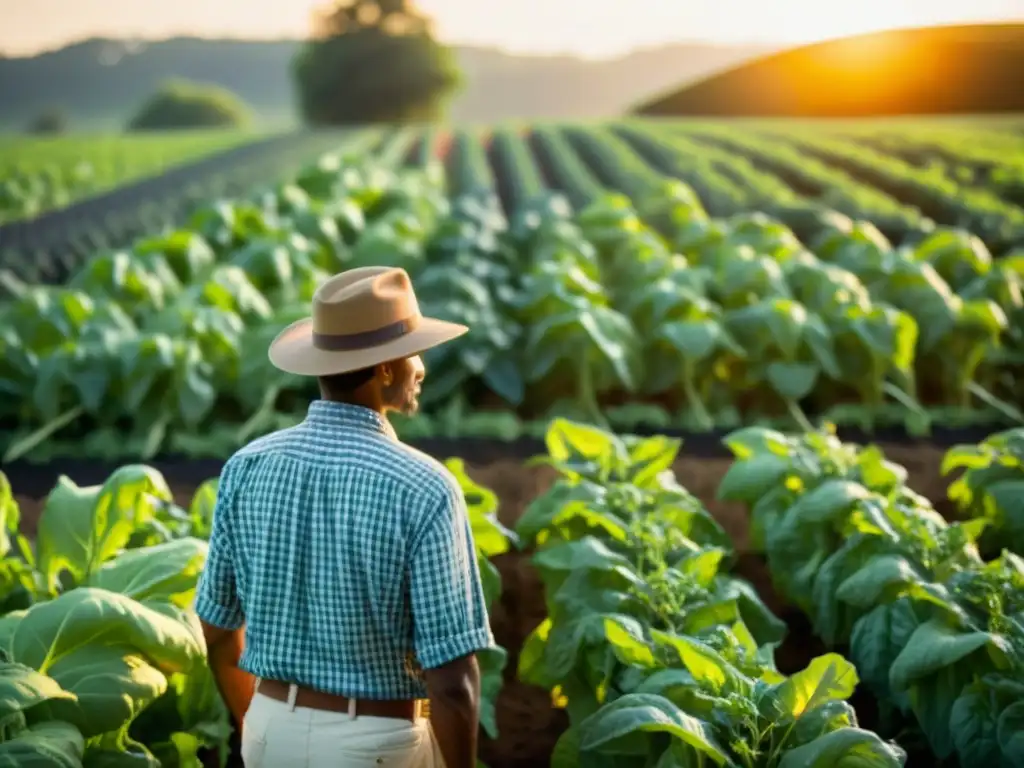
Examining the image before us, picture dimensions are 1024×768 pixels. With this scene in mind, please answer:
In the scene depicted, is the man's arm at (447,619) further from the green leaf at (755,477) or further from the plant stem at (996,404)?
the plant stem at (996,404)

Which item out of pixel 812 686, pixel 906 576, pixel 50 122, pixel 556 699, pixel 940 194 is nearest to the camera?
pixel 812 686

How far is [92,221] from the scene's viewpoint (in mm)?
14000

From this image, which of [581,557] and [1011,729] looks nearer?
[1011,729]

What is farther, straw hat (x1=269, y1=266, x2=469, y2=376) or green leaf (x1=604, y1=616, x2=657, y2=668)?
green leaf (x1=604, y1=616, x2=657, y2=668)

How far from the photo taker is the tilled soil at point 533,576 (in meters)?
3.50

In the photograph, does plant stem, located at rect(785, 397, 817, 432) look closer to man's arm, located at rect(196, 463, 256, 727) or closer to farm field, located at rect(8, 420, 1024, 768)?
farm field, located at rect(8, 420, 1024, 768)

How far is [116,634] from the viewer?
2.60 meters

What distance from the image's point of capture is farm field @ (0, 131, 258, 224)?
61.8ft

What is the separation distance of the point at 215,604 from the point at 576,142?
2278 centimetres

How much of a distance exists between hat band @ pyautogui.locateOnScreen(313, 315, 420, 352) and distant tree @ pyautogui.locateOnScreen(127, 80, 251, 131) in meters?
49.4

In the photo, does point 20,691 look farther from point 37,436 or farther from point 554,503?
point 37,436

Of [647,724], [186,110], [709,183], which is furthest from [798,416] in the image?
[186,110]

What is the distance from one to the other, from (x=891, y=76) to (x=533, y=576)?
18886 millimetres

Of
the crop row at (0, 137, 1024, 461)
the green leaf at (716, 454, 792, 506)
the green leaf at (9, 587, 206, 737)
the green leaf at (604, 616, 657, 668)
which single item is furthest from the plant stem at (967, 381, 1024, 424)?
the green leaf at (9, 587, 206, 737)
